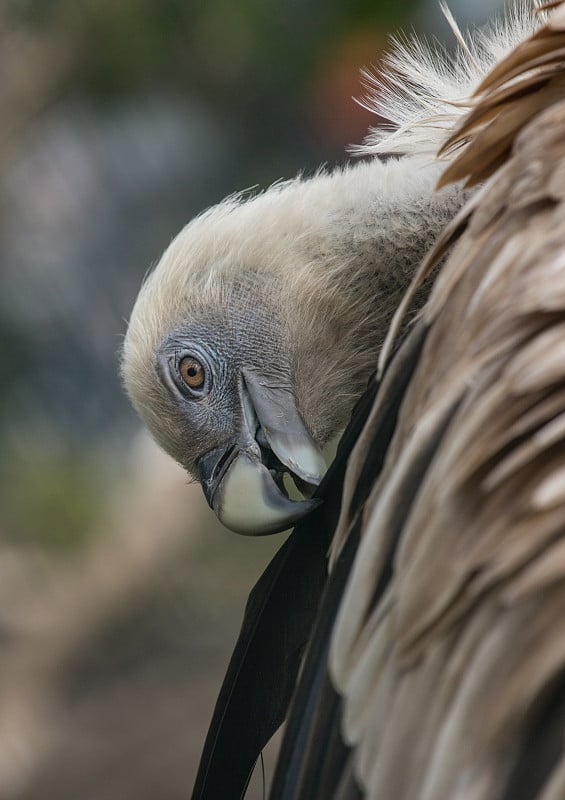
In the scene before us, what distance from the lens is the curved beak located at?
1495 mm

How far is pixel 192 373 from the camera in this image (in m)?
1.72

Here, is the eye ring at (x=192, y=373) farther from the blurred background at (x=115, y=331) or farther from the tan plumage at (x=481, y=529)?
the blurred background at (x=115, y=331)

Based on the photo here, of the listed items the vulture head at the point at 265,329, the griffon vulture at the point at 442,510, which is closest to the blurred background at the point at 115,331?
the vulture head at the point at 265,329

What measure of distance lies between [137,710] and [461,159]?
12.3ft

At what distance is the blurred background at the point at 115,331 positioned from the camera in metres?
4.07

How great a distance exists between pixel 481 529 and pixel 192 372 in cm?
94

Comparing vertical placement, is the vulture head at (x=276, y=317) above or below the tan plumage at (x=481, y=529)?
above

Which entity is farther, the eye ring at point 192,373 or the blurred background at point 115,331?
the blurred background at point 115,331

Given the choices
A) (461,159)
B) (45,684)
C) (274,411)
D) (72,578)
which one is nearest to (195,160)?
(72,578)

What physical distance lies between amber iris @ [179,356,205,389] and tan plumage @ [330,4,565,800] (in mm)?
729

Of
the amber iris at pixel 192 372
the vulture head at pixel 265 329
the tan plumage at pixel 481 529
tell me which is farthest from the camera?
the amber iris at pixel 192 372

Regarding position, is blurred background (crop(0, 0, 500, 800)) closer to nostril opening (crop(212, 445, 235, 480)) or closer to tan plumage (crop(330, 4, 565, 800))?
nostril opening (crop(212, 445, 235, 480))

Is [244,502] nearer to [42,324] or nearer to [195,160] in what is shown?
[42,324]

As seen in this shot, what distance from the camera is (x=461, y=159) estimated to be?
1042 millimetres
